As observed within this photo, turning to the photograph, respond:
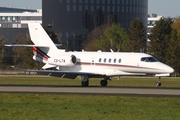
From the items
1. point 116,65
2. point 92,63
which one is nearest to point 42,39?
point 92,63

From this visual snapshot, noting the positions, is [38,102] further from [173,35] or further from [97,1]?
[97,1]

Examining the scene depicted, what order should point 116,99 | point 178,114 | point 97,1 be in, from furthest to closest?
point 97,1 < point 116,99 < point 178,114

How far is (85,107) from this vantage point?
31.8 metres

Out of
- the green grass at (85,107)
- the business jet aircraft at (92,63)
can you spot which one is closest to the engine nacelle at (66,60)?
the business jet aircraft at (92,63)

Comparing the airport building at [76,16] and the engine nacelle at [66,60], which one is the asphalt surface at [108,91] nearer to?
the engine nacelle at [66,60]

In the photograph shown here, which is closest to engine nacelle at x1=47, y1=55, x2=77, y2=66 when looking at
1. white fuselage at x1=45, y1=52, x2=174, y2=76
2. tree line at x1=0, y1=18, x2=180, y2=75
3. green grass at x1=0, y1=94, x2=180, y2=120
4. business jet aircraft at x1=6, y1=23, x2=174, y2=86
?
business jet aircraft at x1=6, y1=23, x2=174, y2=86

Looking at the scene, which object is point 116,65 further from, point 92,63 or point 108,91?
point 108,91

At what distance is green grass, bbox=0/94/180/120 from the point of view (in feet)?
90.7

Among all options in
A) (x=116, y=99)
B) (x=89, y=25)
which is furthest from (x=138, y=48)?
(x=116, y=99)

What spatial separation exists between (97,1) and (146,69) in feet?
351

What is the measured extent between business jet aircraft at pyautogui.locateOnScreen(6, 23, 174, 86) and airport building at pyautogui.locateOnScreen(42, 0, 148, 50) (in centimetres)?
9867

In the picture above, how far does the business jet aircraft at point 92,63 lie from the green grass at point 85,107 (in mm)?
13817

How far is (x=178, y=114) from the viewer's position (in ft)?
93.8

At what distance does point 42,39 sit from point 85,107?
26.1 metres
